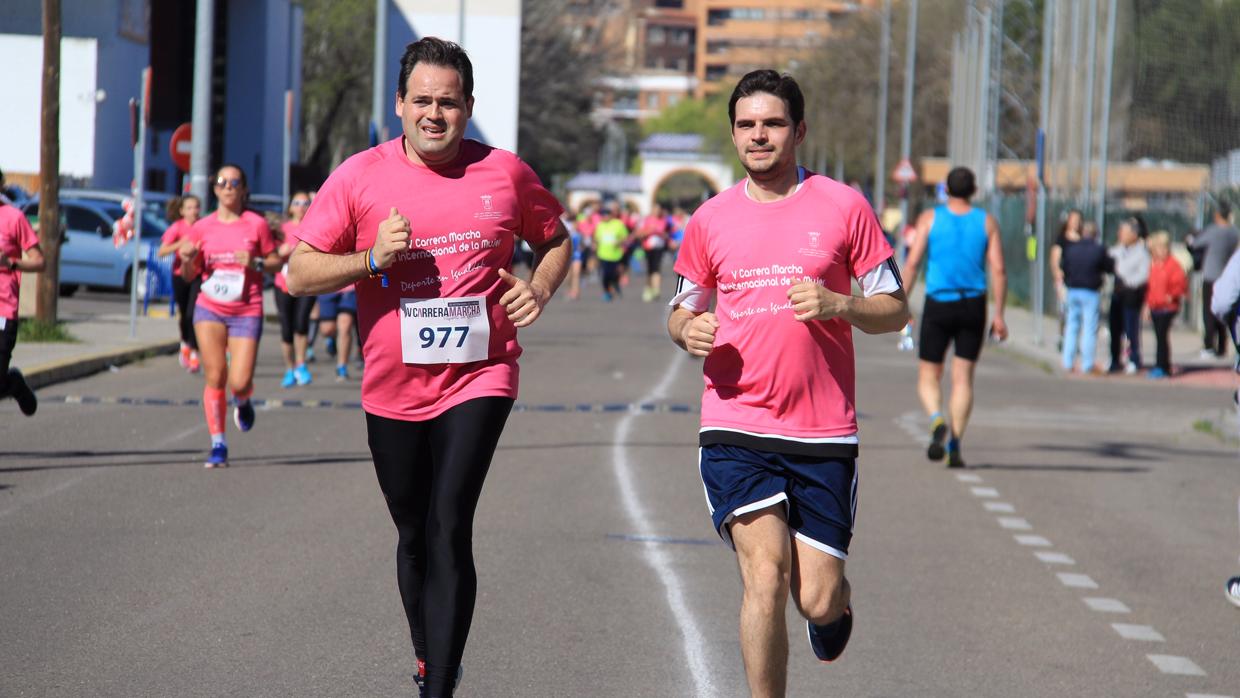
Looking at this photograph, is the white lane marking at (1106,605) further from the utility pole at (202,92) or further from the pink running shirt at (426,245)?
the utility pole at (202,92)

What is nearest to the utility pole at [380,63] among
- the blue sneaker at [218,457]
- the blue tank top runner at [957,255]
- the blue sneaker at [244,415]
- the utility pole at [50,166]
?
the utility pole at [50,166]

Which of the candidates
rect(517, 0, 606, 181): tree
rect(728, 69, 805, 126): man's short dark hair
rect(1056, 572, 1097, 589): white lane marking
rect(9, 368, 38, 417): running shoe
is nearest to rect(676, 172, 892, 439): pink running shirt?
rect(728, 69, 805, 126): man's short dark hair

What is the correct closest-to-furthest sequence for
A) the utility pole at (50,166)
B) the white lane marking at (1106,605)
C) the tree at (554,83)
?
the white lane marking at (1106,605) → the utility pole at (50,166) → the tree at (554,83)

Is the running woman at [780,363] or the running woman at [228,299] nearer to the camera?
the running woman at [780,363]

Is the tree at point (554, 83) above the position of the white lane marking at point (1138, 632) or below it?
above

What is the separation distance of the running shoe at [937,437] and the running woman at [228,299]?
14.6 ft

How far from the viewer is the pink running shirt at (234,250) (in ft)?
40.0

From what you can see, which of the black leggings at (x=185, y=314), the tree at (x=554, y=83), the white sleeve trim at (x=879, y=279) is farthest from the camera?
the tree at (x=554, y=83)

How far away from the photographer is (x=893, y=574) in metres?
9.19

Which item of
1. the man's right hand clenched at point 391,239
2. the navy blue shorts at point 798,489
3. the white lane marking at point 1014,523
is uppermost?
the man's right hand clenched at point 391,239

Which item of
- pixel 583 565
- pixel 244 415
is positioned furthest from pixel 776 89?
pixel 244 415

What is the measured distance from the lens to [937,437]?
13297 millimetres

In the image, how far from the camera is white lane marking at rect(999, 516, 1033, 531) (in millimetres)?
10867

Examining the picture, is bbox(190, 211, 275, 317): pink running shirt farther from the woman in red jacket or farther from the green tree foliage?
the green tree foliage
